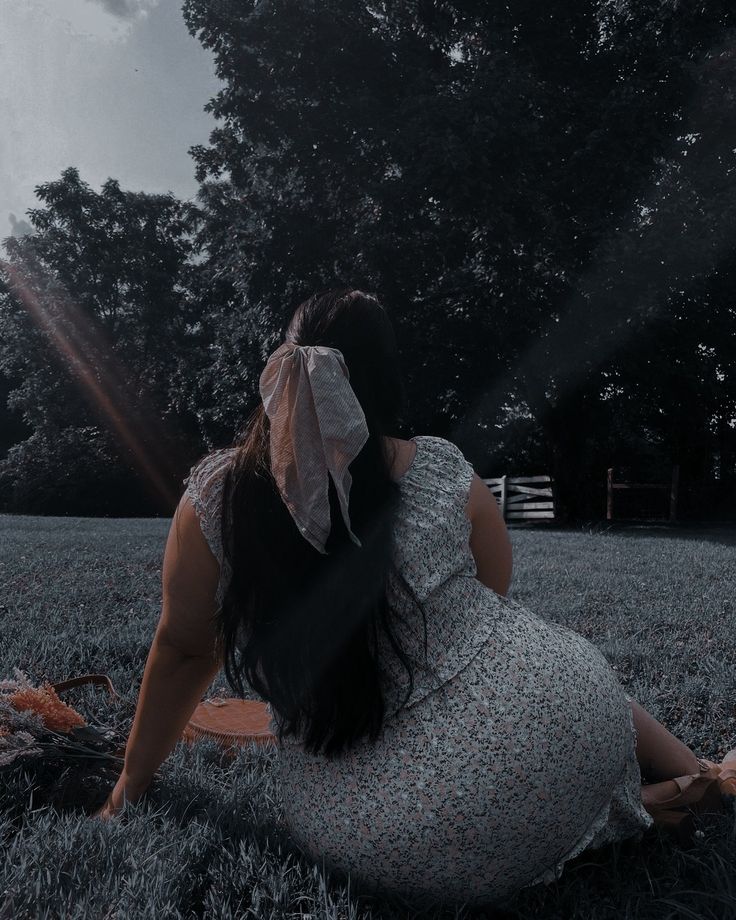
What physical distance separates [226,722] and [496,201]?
12.2m

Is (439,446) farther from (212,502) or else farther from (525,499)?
(525,499)

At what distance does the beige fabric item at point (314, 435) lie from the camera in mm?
1477

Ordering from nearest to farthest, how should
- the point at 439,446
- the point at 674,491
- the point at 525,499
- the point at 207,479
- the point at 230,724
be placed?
the point at 207,479 → the point at 439,446 → the point at 230,724 → the point at 674,491 → the point at 525,499

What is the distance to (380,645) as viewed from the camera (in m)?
1.59

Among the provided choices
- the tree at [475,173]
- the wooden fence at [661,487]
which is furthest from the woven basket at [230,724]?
the wooden fence at [661,487]

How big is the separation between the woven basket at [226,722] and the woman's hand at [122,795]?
0.98 ft

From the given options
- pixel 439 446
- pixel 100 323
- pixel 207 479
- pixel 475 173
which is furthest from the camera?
pixel 100 323

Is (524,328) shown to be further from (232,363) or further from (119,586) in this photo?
(119,586)

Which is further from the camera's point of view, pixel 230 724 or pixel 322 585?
pixel 230 724

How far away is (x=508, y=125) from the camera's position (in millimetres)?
12805

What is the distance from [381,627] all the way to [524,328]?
13893 mm

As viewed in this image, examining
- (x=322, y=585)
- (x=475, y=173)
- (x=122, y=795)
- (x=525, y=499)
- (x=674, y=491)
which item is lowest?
(x=525, y=499)

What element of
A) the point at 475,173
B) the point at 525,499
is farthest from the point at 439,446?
the point at 525,499

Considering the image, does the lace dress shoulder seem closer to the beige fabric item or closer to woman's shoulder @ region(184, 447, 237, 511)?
woman's shoulder @ region(184, 447, 237, 511)
